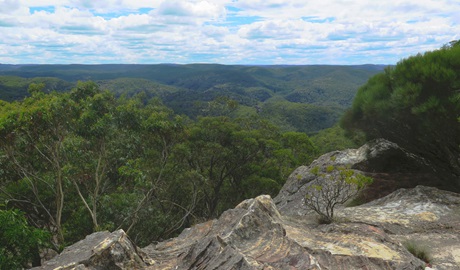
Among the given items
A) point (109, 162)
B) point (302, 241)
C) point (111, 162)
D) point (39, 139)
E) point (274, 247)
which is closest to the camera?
point (274, 247)

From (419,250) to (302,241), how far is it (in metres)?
2.90

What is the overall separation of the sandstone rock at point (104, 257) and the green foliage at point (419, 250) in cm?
666

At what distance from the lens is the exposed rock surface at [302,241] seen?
7.02 metres

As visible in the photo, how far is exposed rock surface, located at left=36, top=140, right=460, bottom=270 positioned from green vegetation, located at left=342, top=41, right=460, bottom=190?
1.90 metres

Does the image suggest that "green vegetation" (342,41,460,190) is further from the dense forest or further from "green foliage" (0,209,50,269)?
"green foliage" (0,209,50,269)

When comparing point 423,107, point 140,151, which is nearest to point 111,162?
point 140,151

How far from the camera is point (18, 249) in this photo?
43.2ft

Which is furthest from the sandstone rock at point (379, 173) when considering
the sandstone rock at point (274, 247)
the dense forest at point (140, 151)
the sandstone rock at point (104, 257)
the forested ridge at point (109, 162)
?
the sandstone rock at point (104, 257)

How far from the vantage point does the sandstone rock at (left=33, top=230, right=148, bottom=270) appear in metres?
7.53

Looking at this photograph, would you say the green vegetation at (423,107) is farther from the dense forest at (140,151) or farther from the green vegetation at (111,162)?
the green vegetation at (111,162)

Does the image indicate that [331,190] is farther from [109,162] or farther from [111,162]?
[111,162]

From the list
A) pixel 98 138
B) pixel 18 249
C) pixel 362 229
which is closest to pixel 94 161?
pixel 98 138

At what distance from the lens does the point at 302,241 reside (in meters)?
8.81

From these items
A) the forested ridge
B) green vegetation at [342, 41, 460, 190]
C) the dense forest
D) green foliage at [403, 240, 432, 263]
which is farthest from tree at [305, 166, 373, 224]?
the forested ridge
